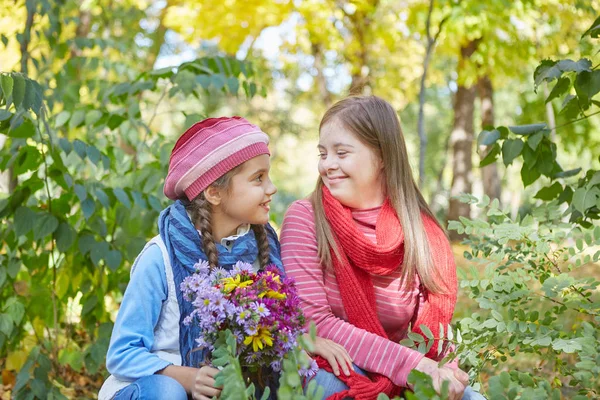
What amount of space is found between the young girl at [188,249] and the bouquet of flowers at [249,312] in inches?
7.3

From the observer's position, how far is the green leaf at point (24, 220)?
2.95m

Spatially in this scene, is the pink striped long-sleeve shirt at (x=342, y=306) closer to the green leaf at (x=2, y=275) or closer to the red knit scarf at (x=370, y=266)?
the red knit scarf at (x=370, y=266)

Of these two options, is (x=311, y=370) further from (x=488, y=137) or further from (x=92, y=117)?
(x=92, y=117)

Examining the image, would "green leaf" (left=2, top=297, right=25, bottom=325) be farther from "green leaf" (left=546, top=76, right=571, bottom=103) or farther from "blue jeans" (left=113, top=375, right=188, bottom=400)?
Answer: "green leaf" (left=546, top=76, right=571, bottom=103)

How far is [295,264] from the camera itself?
254 cm

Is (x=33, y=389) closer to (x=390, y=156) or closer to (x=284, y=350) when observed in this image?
(x=284, y=350)

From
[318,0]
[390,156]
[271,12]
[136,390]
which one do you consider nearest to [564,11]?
[318,0]

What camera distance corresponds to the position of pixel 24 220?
2.98 m

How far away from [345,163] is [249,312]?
93 cm

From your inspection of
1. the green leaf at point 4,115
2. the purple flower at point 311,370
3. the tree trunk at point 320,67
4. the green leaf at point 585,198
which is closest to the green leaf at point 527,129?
the green leaf at point 585,198

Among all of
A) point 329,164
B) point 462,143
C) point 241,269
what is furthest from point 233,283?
point 462,143

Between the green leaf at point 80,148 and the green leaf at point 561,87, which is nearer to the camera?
the green leaf at point 561,87

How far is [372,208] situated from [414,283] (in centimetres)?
35

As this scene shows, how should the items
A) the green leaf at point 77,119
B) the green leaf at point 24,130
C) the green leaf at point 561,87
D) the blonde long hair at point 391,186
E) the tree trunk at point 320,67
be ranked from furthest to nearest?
the tree trunk at point 320,67 → the green leaf at point 77,119 → the green leaf at point 24,130 → the green leaf at point 561,87 → the blonde long hair at point 391,186
